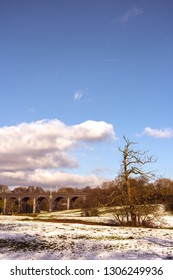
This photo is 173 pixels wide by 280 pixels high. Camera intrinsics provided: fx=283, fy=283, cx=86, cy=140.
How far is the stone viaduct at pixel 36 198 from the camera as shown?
10188 centimetres

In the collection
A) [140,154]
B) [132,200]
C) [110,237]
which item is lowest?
[110,237]

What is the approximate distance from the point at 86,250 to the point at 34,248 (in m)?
3.32

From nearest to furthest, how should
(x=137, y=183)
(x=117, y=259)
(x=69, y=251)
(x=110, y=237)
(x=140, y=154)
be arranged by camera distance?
(x=117, y=259) < (x=69, y=251) < (x=110, y=237) < (x=140, y=154) < (x=137, y=183)

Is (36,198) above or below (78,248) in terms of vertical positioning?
above

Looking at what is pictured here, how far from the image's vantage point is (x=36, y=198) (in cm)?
11144

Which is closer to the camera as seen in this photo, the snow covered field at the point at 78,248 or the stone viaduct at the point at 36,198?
the snow covered field at the point at 78,248

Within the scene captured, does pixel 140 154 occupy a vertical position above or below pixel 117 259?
above

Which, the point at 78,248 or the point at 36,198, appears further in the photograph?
the point at 36,198

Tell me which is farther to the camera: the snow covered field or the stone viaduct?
the stone viaduct

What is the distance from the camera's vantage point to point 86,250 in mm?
17719

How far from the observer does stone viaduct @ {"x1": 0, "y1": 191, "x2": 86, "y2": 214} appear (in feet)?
334
